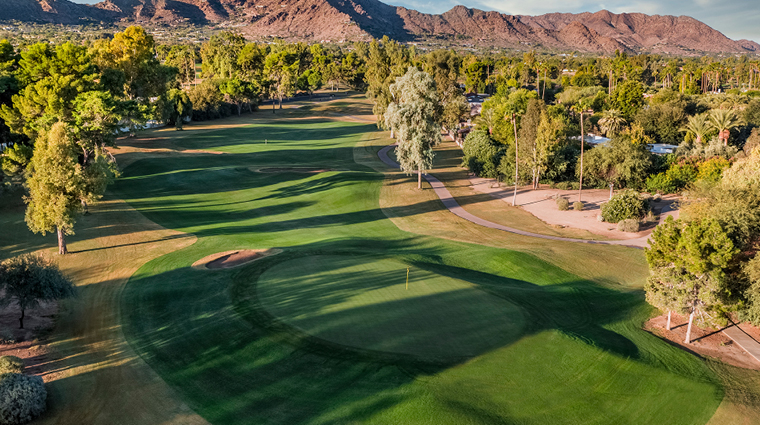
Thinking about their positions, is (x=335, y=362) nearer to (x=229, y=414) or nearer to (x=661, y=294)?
(x=229, y=414)

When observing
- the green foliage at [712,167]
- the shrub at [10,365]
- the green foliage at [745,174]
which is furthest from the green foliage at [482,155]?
the shrub at [10,365]

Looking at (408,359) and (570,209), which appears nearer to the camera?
(408,359)

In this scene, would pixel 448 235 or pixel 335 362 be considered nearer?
pixel 335 362

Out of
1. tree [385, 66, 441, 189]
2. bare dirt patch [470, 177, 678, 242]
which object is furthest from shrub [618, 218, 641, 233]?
tree [385, 66, 441, 189]

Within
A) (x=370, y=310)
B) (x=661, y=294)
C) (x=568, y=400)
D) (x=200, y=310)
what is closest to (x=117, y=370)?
(x=200, y=310)

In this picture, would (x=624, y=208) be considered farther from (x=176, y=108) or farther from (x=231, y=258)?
(x=176, y=108)

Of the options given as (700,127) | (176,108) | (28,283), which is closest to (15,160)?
(28,283)
